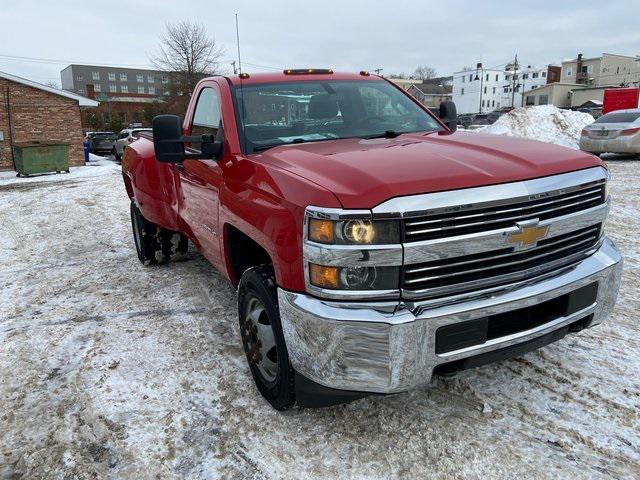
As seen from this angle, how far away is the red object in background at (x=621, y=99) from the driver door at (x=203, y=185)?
22.8 m

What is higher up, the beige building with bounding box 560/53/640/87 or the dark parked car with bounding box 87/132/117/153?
the beige building with bounding box 560/53/640/87

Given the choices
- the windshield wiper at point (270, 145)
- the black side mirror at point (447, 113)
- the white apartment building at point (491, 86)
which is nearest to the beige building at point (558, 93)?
the white apartment building at point (491, 86)

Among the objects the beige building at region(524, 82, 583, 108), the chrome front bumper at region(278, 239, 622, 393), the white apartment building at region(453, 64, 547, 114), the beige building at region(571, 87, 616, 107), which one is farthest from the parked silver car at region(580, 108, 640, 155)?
the white apartment building at region(453, 64, 547, 114)

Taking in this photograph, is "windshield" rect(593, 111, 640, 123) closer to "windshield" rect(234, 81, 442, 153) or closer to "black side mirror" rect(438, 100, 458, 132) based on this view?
"black side mirror" rect(438, 100, 458, 132)

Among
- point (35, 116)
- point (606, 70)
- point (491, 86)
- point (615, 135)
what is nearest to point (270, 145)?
point (615, 135)

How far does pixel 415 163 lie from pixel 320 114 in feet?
4.41

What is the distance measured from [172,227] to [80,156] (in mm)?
20171

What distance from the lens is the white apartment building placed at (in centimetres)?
8897

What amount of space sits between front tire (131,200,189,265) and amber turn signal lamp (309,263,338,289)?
364cm

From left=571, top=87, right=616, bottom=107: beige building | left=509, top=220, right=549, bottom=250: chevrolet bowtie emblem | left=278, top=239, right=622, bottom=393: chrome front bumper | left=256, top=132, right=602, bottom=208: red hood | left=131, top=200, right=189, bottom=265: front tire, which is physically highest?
left=571, top=87, right=616, bottom=107: beige building

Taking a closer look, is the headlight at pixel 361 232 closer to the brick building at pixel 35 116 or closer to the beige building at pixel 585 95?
the brick building at pixel 35 116

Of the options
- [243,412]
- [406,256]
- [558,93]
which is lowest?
[243,412]

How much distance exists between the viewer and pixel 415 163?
2.38 metres

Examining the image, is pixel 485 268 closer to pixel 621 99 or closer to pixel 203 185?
pixel 203 185
